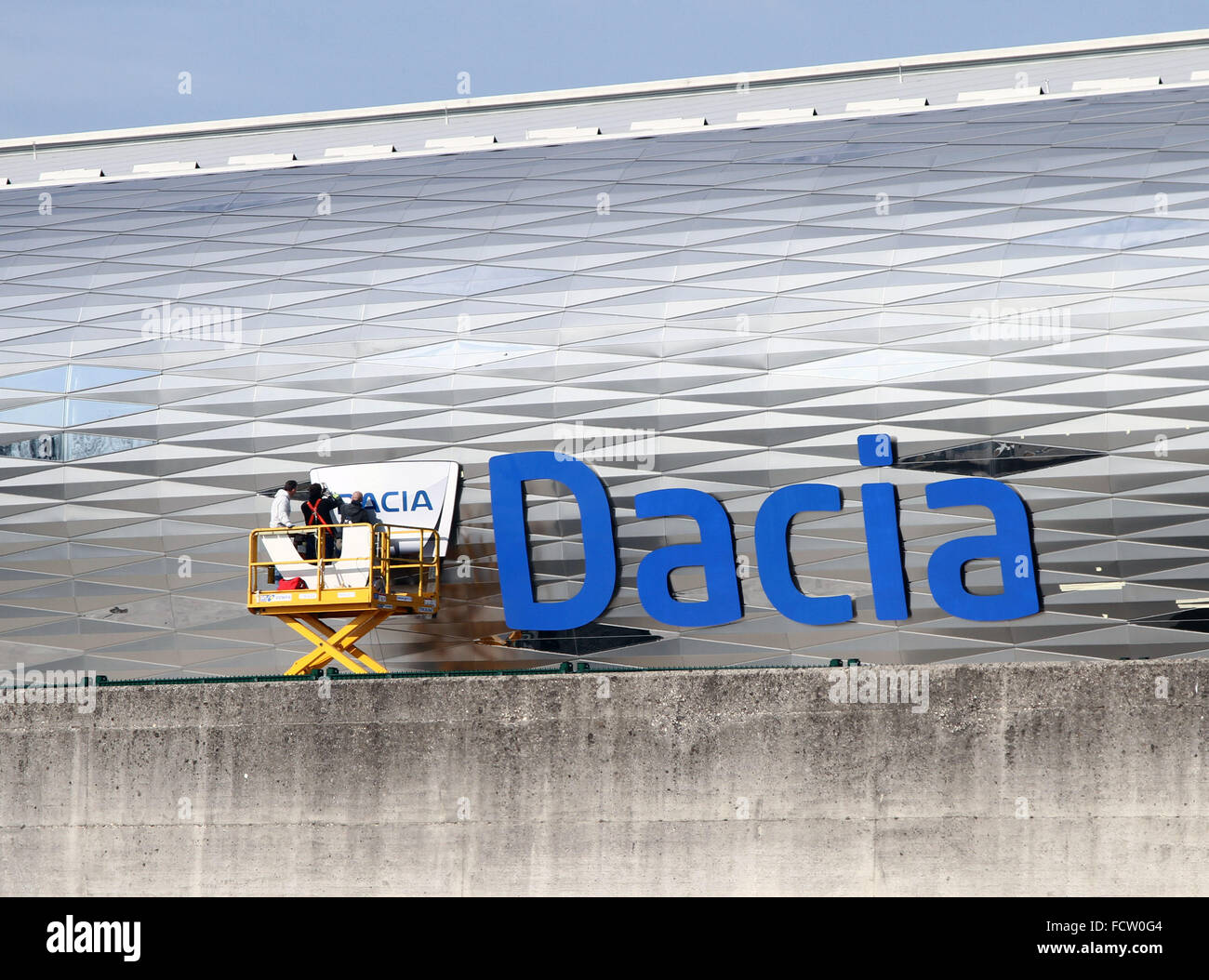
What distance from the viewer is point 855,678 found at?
1221cm

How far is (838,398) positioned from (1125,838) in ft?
48.0

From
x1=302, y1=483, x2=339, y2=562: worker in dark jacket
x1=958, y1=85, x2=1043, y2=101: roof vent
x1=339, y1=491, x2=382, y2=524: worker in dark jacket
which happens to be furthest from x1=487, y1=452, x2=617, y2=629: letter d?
x1=958, y1=85, x2=1043, y2=101: roof vent

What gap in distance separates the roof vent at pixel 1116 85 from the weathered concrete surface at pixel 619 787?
24666mm

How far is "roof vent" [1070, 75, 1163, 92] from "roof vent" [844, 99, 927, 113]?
156 inches

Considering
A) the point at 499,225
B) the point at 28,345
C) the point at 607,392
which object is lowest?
the point at 607,392

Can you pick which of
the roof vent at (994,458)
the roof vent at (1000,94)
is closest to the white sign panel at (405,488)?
the roof vent at (994,458)
